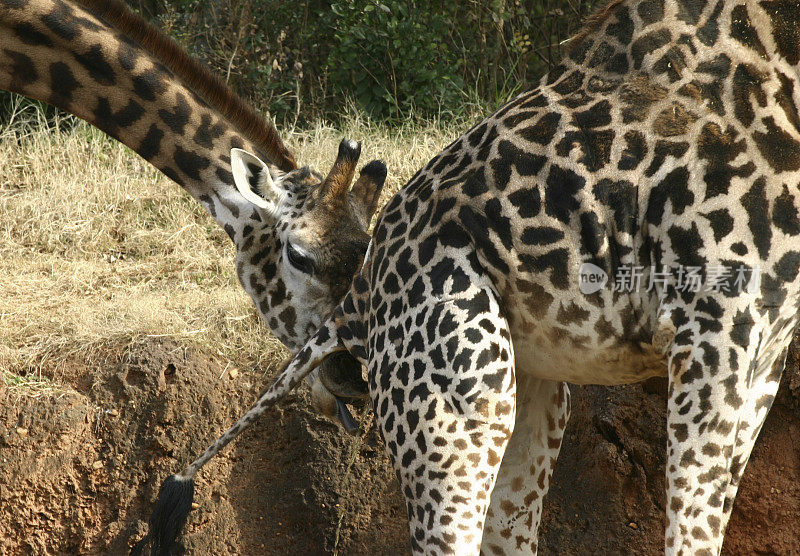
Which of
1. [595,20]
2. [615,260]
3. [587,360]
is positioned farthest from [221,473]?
[595,20]

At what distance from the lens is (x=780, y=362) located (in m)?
3.09

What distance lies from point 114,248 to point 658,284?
15.3 feet

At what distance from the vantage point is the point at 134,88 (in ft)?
16.7

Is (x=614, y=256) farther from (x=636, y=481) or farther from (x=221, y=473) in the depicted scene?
(x=221, y=473)

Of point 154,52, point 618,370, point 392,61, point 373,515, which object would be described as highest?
point 392,61

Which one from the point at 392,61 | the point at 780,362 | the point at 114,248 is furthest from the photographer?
the point at 392,61

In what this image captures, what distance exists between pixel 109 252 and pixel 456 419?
4.19 meters

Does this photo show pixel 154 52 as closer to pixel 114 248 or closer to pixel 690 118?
pixel 114 248

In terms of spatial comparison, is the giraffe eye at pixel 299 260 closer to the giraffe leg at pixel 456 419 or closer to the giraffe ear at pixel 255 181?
the giraffe ear at pixel 255 181

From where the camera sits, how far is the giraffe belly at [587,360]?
318cm

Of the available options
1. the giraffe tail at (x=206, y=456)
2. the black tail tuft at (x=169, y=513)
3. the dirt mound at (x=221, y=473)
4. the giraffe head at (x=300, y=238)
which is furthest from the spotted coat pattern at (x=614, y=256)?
the dirt mound at (x=221, y=473)

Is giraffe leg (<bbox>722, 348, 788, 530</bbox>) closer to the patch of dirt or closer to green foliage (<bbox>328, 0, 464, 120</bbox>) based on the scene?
the patch of dirt

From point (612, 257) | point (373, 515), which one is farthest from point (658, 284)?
point (373, 515)

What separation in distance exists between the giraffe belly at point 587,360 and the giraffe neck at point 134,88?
214 centimetres
